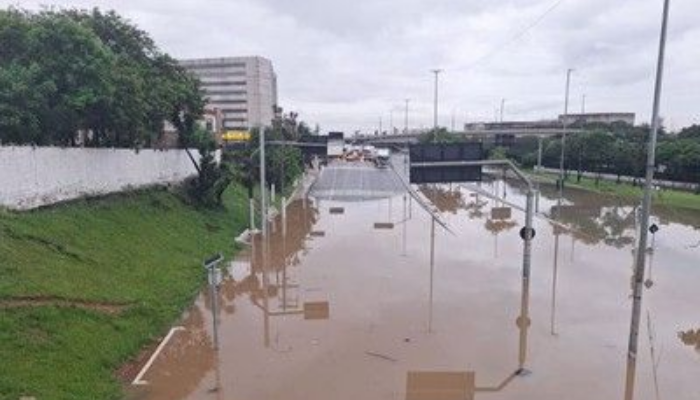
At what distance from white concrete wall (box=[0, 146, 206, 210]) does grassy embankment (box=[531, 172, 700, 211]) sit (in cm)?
4337

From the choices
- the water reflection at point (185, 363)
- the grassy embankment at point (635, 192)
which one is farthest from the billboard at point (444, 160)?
the grassy embankment at point (635, 192)

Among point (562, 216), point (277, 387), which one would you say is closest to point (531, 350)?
point (277, 387)

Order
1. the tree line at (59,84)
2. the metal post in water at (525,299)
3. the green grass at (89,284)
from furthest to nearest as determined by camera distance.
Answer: the tree line at (59,84), the metal post in water at (525,299), the green grass at (89,284)

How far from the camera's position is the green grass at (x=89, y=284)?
Result: 1376cm

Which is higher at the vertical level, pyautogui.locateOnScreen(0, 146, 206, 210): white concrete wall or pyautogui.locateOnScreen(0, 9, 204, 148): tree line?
pyautogui.locateOnScreen(0, 9, 204, 148): tree line

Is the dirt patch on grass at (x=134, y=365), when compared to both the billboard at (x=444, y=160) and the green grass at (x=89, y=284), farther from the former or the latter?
the billboard at (x=444, y=160)

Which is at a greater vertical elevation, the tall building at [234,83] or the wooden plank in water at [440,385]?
the tall building at [234,83]

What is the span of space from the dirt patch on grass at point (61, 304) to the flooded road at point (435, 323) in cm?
208

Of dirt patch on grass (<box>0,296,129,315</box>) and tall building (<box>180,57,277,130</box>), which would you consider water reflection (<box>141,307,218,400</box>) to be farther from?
tall building (<box>180,57,277,130</box>)

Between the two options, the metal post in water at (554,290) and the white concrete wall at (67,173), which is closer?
the metal post in water at (554,290)

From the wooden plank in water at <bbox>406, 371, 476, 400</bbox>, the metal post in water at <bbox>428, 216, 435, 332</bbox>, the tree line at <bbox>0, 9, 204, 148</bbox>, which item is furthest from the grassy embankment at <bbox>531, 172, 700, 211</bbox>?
the tree line at <bbox>0, 9, 204, 148</bbox>

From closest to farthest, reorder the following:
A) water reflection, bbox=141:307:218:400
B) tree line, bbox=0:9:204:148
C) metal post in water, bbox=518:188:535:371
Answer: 1. water reflection, bbox=141:307:218:400
2. metal post in water, bbox=518:188:535:371
3. tree line, bbox=0:9:204:148

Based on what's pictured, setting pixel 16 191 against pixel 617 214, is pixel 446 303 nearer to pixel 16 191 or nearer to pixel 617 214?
pixel 16 191

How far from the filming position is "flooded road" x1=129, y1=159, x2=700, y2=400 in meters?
14.9
